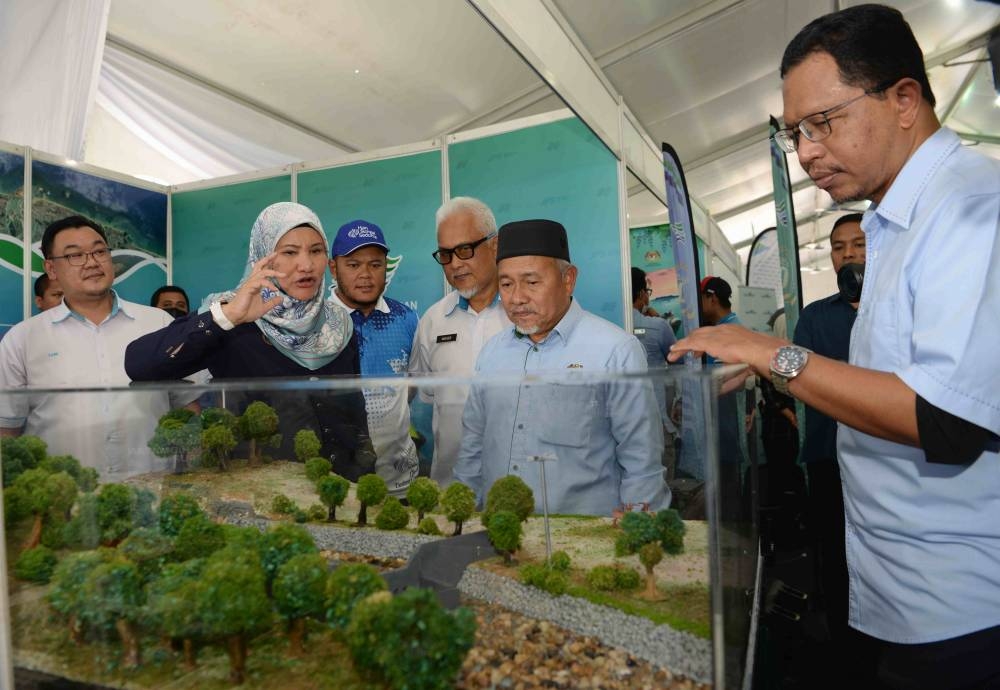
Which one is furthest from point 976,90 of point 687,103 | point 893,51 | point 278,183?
point 893,51

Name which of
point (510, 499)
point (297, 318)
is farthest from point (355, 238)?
point (510, 499)

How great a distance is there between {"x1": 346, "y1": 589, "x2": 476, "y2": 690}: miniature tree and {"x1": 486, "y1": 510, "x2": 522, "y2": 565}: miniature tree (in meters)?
0.14

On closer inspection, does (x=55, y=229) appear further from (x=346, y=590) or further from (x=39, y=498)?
(x=346, y=590)

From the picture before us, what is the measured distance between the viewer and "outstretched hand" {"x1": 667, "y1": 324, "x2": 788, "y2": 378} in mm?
1197

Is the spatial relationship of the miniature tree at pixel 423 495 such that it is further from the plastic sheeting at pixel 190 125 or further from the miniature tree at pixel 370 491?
the plastic sheeting at pixel 190 125

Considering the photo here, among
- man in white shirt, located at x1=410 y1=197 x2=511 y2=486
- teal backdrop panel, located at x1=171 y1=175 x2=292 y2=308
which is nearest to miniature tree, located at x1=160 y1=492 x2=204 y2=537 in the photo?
man in white shirt, located at x1=410 y1=197 x2=511 y2=486

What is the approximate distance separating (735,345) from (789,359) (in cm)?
13

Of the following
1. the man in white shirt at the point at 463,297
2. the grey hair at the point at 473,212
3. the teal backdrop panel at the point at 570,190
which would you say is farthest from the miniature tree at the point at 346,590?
the teal backdrop panel at the point at 570,190

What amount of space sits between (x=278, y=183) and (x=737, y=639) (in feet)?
14.9

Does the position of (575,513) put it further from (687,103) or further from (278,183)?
(687,103)

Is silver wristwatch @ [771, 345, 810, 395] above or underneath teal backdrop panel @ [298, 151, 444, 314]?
underneath

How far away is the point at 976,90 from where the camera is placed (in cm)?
802

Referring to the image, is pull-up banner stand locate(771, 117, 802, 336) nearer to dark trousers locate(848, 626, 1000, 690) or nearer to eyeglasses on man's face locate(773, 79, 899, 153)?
eyeglasses on man's face locate(773, 79, 899, 153)

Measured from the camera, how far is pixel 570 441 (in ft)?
3.14
